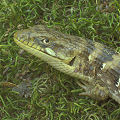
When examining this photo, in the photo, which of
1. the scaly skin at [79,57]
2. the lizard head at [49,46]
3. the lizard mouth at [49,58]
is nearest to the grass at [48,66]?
the scaly skin at [79,57]

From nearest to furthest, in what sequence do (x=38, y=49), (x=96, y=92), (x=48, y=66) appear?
(x=38, y=49)
(x=96, y=92)
(x=48, y=66)

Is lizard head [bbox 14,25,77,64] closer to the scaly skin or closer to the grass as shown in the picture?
the scaly skin

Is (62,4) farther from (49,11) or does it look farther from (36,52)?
(36,52)

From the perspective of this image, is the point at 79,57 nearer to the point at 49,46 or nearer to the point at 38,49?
the point at 49,46

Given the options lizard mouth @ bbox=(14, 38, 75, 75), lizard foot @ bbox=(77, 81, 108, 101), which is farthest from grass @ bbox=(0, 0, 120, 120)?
lizard mouth @ bbox=(14, 38, 75, 75)

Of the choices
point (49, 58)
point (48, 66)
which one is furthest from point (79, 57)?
point (48, 66)

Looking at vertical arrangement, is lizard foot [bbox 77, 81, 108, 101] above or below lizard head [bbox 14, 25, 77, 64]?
below
